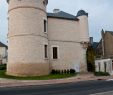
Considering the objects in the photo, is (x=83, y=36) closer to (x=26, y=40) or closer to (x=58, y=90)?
(x=26, y=40)

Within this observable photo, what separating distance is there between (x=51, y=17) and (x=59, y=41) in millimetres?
3897

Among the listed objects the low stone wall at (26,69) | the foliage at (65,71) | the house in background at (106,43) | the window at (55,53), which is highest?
the house in background at (106,43)

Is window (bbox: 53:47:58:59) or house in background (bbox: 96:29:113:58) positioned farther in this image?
house in background (bbox: 96:29:113:58)

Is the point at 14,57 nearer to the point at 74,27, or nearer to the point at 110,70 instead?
the point at 74,27

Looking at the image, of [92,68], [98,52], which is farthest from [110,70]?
[98,52]

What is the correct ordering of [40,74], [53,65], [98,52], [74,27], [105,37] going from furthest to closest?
[98,52] → [105,37] → [74,27] → [53,65] → [40,74]

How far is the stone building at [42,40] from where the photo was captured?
3631cm

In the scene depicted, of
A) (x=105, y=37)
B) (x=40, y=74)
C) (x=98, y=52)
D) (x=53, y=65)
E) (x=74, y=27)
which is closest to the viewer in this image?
(x=40, y=74)

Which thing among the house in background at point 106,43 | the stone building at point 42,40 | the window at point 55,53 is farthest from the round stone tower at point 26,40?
the house in background at point 106,43

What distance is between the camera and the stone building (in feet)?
119

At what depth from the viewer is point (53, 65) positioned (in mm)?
40781

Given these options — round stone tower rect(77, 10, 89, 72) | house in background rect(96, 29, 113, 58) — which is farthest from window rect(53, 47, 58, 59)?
house in background rect(96, 29, 113, 58)

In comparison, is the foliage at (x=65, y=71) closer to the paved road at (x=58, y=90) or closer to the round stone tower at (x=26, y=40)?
the round stone tower at (x=26, y=40)

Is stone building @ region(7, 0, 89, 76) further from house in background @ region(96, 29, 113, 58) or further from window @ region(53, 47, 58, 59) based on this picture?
house in background @ region(96, 29, 113, 58)
